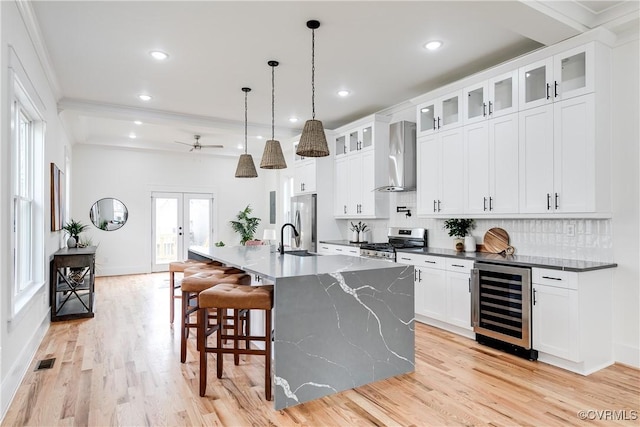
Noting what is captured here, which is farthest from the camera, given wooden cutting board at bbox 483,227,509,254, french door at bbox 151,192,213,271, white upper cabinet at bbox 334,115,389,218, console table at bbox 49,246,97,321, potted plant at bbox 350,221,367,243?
french door at bbox 151,192,213,271

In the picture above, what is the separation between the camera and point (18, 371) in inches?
113

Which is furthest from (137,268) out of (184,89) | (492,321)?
(492,321)

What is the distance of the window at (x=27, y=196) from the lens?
3.07m

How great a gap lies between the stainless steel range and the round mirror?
572 cm

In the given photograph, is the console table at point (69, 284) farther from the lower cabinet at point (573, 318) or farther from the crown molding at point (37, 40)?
the lower cabinet at point (573, 318)

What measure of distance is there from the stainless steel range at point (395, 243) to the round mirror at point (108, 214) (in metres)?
5.72

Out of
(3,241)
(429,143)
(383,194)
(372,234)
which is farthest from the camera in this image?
(372,234)

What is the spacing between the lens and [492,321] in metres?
3.57

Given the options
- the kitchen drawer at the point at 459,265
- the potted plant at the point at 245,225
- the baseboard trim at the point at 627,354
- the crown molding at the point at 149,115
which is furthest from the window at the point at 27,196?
the potted plant at the point at 245,225

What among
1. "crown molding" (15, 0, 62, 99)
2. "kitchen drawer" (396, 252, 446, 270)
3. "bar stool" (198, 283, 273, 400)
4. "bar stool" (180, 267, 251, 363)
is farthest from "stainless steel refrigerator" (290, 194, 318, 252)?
"crown molding" (15, 0, 62, 99)

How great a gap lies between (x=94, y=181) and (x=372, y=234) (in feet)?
19.6

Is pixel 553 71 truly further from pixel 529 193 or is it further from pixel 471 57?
pixel 529 193

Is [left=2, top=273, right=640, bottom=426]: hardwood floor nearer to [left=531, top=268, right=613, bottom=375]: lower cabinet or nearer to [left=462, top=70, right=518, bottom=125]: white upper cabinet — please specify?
[left=531, top=268, right=613, bottom=375]: lower cabinet

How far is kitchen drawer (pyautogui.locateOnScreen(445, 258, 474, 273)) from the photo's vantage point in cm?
A: 380
